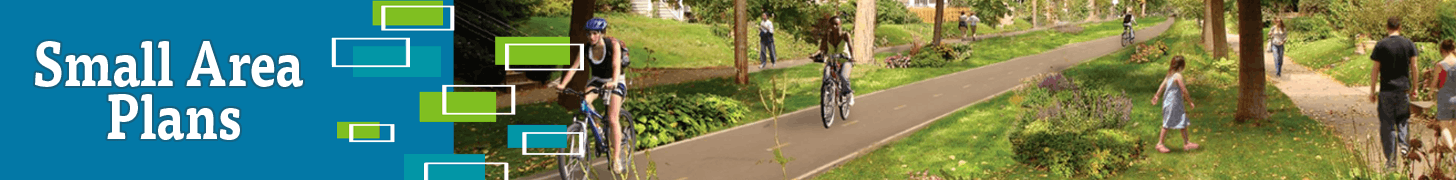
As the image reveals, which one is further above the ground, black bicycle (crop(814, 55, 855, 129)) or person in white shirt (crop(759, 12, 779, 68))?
person in white shirt (crop(759, 12, 779, 68))

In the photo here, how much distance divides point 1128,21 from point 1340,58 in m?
6.63

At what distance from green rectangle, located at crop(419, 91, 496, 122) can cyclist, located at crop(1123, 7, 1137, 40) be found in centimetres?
925

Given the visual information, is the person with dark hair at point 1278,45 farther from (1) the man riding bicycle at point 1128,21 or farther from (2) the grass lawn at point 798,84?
(2) the grass lawn at point 798,84

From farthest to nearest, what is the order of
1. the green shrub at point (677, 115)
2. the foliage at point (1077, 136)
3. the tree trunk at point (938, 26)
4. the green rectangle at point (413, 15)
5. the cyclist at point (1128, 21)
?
the tree trunk at point (938, 26), the cyclist at point (1128, 21), the green shrub at point (677, 115), the foliage at point (1077, 136), the green rectangle at point (413, 15)

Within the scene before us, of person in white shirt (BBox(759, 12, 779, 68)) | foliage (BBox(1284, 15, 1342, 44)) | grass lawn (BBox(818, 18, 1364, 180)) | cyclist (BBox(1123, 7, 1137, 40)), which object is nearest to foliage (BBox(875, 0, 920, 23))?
person in white shirt (BBox(759, 12, 779, 68))

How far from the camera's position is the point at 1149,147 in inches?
404

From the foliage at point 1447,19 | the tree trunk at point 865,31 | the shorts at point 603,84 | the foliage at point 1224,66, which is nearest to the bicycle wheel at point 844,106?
the tree trunk at point 865,31

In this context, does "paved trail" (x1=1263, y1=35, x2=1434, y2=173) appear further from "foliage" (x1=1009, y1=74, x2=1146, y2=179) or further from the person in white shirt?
the person in white shirt

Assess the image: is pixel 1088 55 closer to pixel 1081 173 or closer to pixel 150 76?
pixel 1081 173

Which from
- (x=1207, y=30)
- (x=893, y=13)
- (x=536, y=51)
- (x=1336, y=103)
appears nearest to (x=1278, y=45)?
(x=1207, y=30)

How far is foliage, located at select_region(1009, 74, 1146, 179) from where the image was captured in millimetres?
9328

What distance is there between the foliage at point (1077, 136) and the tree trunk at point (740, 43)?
4766 millimetres

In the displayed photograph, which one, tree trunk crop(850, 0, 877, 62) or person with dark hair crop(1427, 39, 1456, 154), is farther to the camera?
tree trunk crop(850, 0, 877, 62)

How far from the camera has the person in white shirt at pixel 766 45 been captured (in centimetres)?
1598
